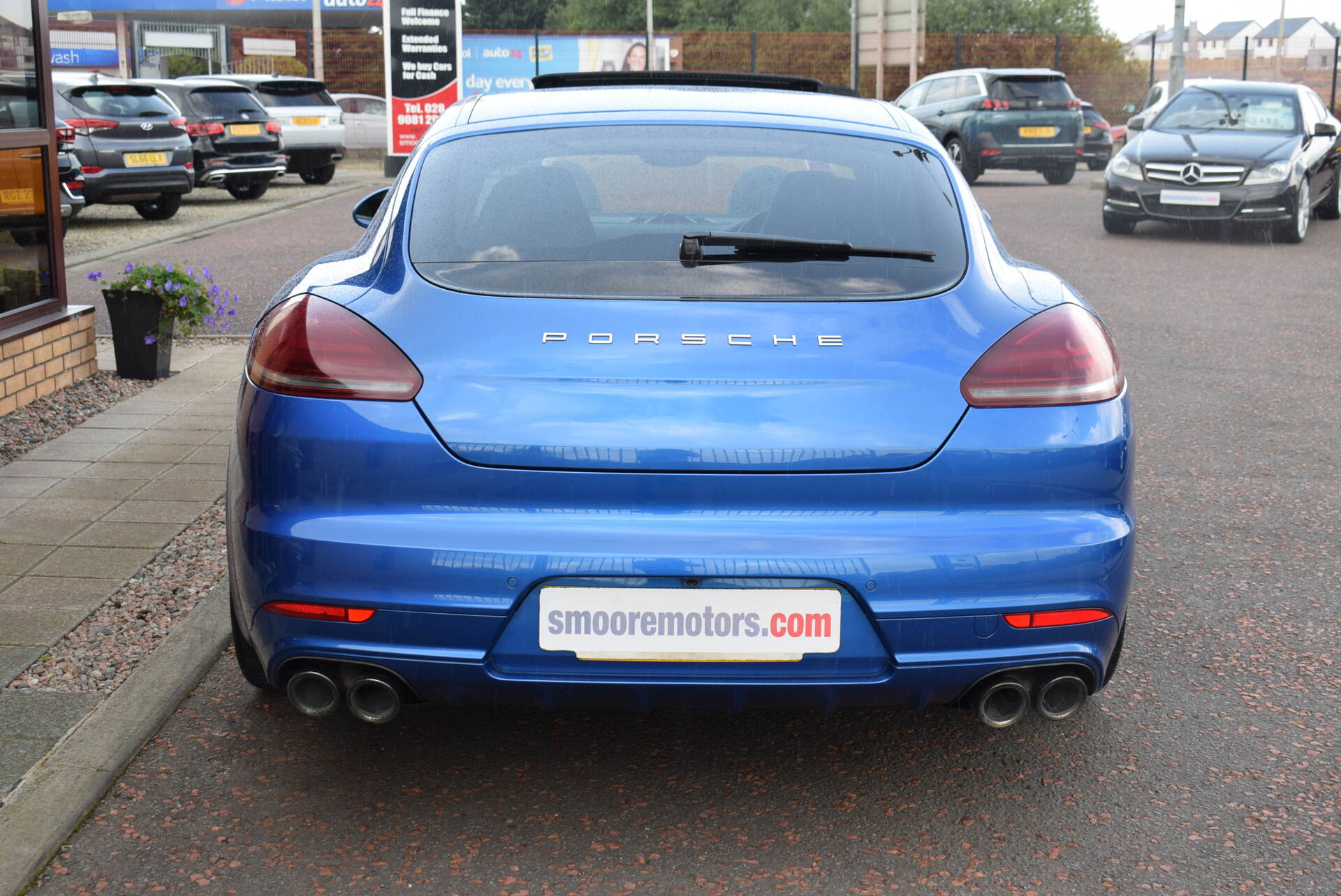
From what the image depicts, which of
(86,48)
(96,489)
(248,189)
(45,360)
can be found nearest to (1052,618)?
(96,489)

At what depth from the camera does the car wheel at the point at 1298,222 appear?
15.6 metres

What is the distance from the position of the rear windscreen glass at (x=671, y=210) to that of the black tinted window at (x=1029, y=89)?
71.4ft

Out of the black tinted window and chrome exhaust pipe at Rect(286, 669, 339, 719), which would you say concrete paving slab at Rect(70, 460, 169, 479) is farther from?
the black tinted window

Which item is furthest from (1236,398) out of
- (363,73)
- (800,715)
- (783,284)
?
(363,73)

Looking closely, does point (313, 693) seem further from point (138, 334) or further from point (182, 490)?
point (138, 334)

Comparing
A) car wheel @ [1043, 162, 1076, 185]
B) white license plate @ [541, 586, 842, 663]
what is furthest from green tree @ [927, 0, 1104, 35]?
white license plate @ [541, 586, 842, 663]

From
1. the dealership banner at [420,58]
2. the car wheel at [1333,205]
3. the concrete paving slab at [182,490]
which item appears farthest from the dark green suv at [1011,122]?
the concrete paving slab at [182,490]

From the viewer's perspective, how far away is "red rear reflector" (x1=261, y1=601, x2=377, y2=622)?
280 cm

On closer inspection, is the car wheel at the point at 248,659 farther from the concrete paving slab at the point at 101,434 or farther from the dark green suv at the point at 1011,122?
the dark green suv at the point at 1011,122

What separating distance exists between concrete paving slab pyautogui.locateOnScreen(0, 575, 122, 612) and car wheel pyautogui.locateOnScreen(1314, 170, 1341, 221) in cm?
1658

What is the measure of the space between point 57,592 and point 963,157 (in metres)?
21.9

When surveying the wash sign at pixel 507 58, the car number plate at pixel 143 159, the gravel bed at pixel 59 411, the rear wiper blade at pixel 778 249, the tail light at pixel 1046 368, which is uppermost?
the wash sign at pixel 507 58

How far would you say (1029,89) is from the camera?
24.5 metres

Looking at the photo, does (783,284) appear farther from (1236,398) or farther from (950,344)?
(1236,398)
